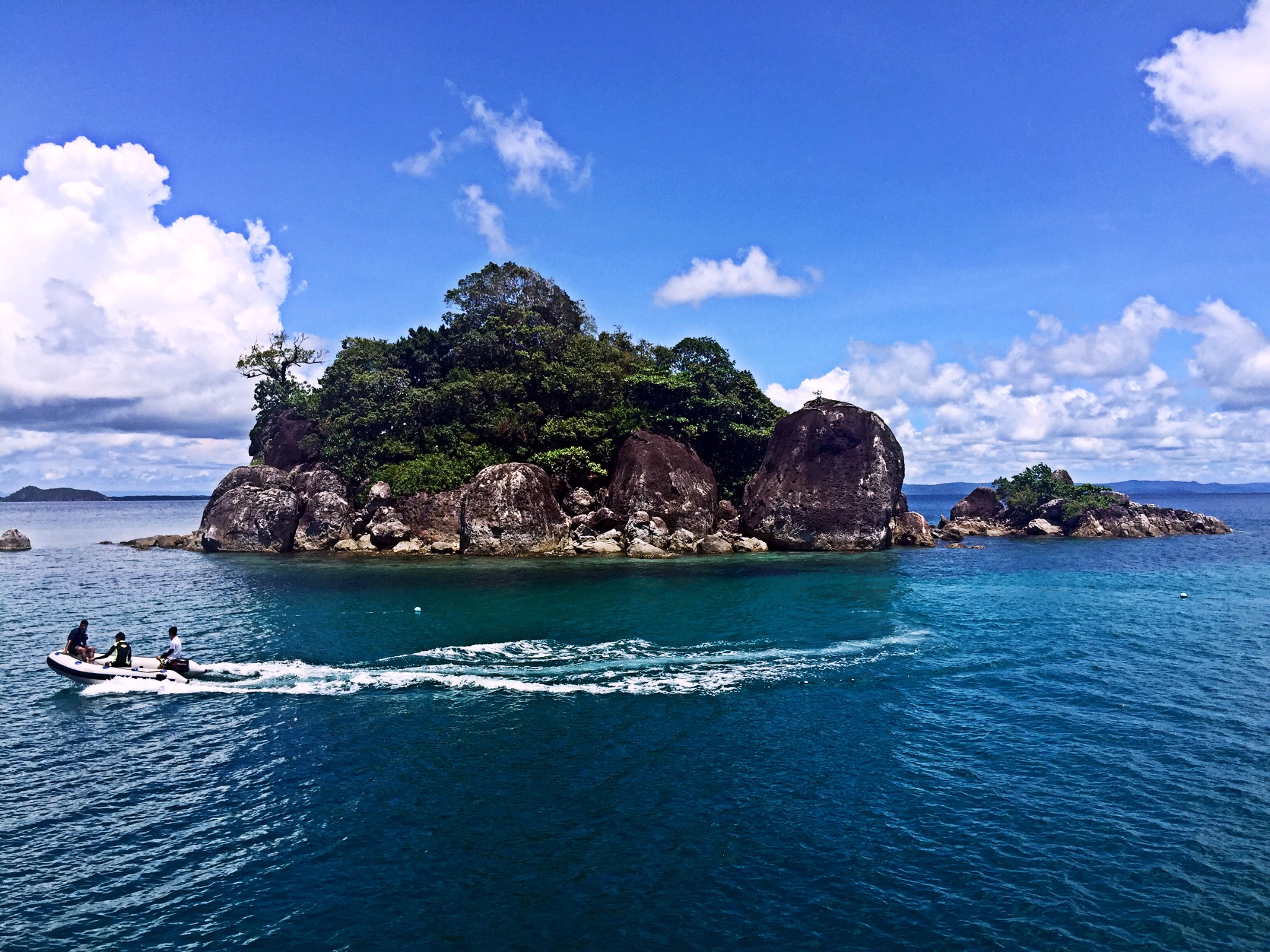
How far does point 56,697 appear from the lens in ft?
77.5

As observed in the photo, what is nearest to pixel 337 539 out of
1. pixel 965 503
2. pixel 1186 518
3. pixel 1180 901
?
pixel 1180 901

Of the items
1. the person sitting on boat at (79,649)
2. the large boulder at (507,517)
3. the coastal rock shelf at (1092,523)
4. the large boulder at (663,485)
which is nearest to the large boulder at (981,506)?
the coastal rock shelf at (1092,523)

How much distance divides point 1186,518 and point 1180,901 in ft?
304

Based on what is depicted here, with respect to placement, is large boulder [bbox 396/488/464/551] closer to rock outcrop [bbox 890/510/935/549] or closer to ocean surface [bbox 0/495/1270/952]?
ocean surface [bbox 0/495/1270/952]

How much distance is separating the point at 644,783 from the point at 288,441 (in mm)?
68587

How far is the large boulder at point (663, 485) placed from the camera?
196ft

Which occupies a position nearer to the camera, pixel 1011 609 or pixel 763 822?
pixel 763 822

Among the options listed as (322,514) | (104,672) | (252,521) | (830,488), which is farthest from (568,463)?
(104,672)

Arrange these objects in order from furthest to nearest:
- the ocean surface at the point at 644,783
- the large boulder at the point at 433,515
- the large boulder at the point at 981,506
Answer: the large boulder at the point at 981,506
the large boulder at the point at 433,515
the ocean surface at the point at 644,783

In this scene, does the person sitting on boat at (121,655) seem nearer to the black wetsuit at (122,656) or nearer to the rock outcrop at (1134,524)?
the black wetsuit at (122,656)

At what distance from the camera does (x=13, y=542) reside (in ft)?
226

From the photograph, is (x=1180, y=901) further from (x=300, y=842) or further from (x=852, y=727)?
(x=300, y=842)

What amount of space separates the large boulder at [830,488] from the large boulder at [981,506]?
3282cm

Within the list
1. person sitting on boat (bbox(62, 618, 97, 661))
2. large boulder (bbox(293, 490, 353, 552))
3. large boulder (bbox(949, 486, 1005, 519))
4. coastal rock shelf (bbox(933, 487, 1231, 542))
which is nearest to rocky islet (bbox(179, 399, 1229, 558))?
large boulder (bbox(293, 490, 353, 552))
